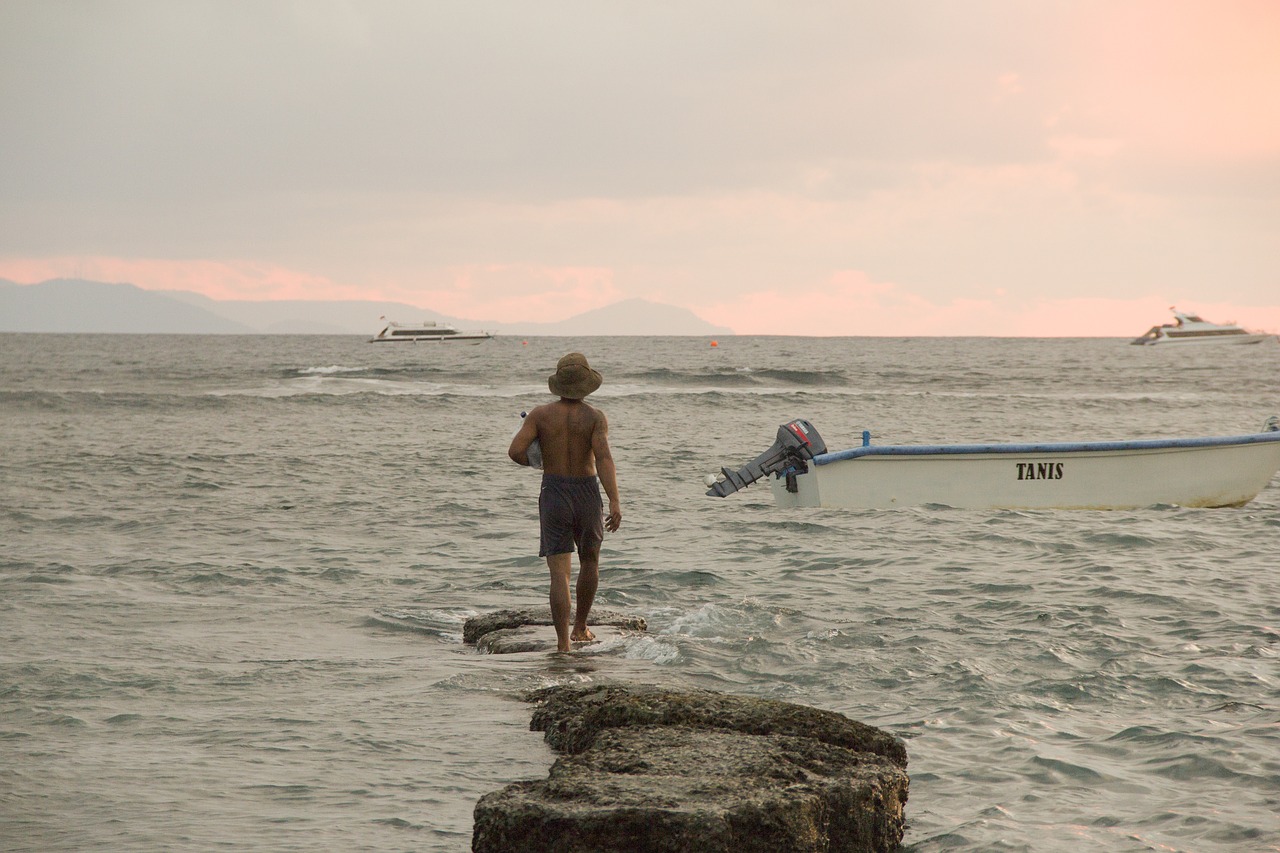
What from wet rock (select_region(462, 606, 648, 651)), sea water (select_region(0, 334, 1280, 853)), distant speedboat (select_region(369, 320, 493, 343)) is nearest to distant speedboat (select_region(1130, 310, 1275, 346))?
distant speedboat (select_region(369, 320, 493, 343))

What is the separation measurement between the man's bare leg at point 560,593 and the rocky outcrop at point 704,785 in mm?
1923

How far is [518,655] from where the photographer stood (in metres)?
7.31

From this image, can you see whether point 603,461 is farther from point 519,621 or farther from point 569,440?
point 519,621

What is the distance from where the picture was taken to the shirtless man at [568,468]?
6.94 m

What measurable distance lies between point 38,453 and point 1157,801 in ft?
72.3

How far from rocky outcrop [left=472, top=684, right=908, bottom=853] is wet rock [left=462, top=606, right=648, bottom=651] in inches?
110

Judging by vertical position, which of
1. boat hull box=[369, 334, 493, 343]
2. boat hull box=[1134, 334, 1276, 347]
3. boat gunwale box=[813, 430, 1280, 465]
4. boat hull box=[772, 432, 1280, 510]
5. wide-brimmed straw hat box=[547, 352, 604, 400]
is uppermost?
boat hull box=[369, 334, 493, 343]

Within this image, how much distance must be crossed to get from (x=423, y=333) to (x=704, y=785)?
114m

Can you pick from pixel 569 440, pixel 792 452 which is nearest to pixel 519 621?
pixel 569 440

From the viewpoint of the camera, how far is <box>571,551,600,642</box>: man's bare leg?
7273 millimetres

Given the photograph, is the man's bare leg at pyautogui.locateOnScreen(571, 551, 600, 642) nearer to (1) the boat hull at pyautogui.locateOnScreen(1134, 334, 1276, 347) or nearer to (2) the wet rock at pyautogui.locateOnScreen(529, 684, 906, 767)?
(2) the wet rock at pyautogui.locateOnScreen(529, 684, 906, 767)

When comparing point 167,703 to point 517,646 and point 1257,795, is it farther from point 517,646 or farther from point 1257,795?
point 1257,795

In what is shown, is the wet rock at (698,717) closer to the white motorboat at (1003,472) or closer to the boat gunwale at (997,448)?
the white motorboat at (1003,472)

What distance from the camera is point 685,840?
3658 millimetres
